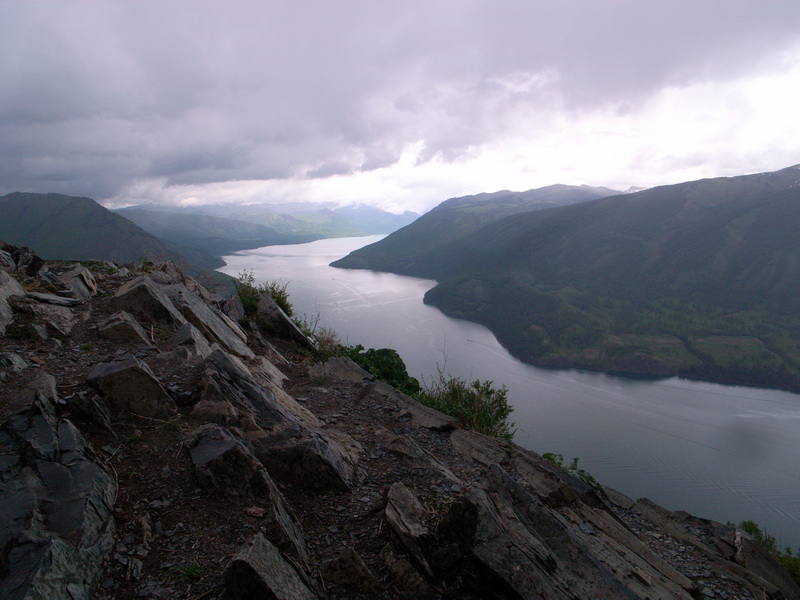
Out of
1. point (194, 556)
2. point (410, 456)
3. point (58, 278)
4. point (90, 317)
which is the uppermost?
point (58, 278)

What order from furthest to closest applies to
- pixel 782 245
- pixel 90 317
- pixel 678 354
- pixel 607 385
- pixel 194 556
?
pixel 782 245 < pixel 678 354 < pixel 607 385 < pixel 90 317 < pixel 194 556

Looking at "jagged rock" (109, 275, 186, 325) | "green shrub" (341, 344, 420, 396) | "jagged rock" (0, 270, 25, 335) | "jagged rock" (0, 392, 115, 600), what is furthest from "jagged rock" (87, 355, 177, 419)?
"green shrub" (341, 344, 420, 396)

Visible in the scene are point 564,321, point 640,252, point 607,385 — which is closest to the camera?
point 607,385

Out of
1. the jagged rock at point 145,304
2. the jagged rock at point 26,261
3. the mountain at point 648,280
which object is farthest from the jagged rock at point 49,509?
the mountain at point 648,280

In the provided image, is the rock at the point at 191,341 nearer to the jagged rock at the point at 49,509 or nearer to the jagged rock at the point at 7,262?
the jagged rock at the point at 49,509

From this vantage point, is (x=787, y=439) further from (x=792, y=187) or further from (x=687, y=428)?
(x=792, y=187)

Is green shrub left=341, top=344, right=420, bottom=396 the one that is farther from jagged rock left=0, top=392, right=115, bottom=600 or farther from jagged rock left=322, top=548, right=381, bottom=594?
jagged rock left=0, top=392, right=115, bottom=600

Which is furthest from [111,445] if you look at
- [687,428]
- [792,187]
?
[792,187]
